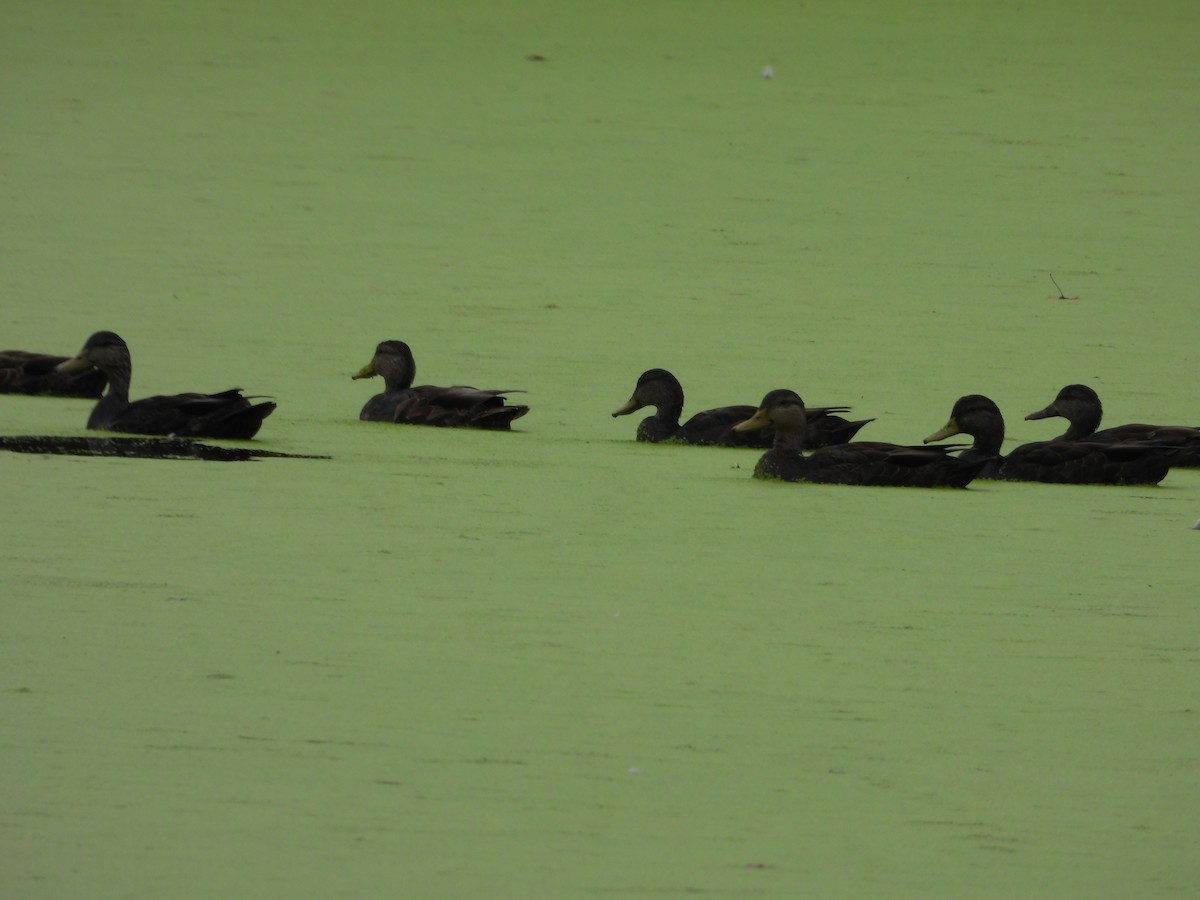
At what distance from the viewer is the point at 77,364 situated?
8383 mm

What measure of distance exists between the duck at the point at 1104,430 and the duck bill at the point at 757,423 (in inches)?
51.8

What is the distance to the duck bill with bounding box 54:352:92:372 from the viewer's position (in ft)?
27.4

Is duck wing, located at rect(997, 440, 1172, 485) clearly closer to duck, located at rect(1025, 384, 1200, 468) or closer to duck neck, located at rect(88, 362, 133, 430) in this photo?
duck, located at rect(1025, 384, 1200, 468)

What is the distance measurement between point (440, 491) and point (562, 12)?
1376 cm

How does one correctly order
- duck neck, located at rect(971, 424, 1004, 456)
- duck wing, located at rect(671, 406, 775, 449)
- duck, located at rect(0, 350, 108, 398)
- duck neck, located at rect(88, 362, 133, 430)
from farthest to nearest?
duck, located at rect(0, 350, 108, 398) < duck wing, located at rect(671, 406, 775, 449) < duck neck, located at rect(88, 362, 133, 430) < duck neck, located at rect(971, 424, 1004, 456)

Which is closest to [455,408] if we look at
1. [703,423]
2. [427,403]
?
[427,403]

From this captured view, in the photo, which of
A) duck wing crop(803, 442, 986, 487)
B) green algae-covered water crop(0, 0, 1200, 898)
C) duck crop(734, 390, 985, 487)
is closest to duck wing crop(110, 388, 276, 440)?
green algae-covered water crop(0, 0, 1200, 898)

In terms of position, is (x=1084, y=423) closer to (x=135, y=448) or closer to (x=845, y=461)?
(x=845, y=461)

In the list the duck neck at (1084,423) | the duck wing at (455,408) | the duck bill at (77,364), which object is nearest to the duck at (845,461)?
the duck neck at (1084,423)

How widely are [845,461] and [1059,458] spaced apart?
32.0 inches

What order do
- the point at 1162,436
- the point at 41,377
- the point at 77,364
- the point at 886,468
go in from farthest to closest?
the point at 41,377 < the point at 77,364 < the point at 1162,436 < the point at 886,468

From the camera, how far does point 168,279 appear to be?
11641mm

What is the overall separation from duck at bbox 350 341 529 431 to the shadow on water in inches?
38.3

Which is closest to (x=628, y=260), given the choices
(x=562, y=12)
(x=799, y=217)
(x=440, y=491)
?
(x=799, y=217)
